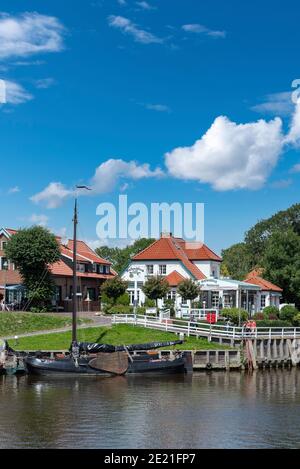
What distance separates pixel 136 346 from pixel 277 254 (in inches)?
1674

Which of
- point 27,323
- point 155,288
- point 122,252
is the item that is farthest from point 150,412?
point 122,252

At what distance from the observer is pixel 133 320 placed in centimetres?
5616

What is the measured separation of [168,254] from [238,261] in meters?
51.7

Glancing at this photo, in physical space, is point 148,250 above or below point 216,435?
above

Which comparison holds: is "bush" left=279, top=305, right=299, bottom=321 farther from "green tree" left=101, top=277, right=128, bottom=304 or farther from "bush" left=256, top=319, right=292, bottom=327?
"green tree" left=101, top=277, right=128, bottom=304

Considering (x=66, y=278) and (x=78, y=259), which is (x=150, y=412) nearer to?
(x=66, y=278)

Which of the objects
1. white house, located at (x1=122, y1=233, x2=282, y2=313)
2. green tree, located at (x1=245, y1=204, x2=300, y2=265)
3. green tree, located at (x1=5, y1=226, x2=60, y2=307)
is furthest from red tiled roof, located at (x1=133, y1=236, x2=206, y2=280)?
green tree, located at (x1=245, y1=204, x2=300, y2=265)

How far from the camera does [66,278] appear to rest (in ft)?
240

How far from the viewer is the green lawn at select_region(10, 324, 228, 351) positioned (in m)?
49.3

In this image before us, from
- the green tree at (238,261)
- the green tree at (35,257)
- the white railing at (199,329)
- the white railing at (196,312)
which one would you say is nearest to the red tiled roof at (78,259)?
the green tree at (35,257)
